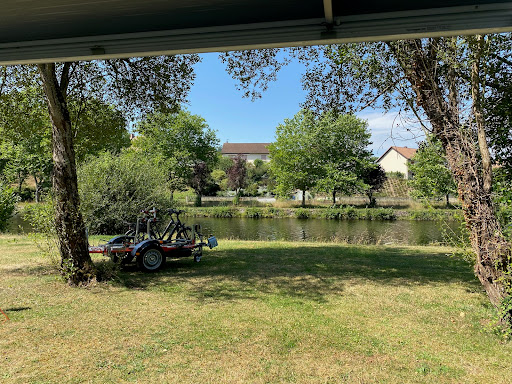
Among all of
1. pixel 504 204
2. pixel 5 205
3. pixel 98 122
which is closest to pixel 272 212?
pixel 98 122

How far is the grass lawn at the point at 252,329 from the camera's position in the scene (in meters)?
3.38

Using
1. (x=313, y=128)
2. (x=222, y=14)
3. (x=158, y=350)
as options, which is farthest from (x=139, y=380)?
(x=313, y=128)

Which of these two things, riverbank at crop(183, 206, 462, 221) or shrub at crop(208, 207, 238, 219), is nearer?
riverbank at crop(183, 206, 462, 221)

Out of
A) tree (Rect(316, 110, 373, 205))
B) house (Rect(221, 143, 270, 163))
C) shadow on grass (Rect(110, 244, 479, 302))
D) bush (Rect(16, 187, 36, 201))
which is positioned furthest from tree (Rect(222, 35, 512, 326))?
house (Rect(221, 143, 270, 163))

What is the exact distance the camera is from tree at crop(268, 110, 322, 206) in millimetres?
36997

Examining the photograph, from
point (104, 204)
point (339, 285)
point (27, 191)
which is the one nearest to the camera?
point (339, 285)

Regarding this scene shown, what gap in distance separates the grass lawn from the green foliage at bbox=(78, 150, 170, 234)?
6.16 meters

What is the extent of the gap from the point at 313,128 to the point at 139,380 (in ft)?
119

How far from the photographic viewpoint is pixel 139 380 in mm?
3213

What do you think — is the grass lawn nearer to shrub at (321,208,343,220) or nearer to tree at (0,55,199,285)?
tree at (0,55,199,285)

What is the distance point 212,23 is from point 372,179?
37.2 meters

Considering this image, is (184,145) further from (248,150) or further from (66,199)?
(248,150)

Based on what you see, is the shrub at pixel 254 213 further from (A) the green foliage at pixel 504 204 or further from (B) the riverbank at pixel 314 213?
(A) the green foliage at pixel 504 204

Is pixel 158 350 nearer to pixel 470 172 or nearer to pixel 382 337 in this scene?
pixel 382 337
